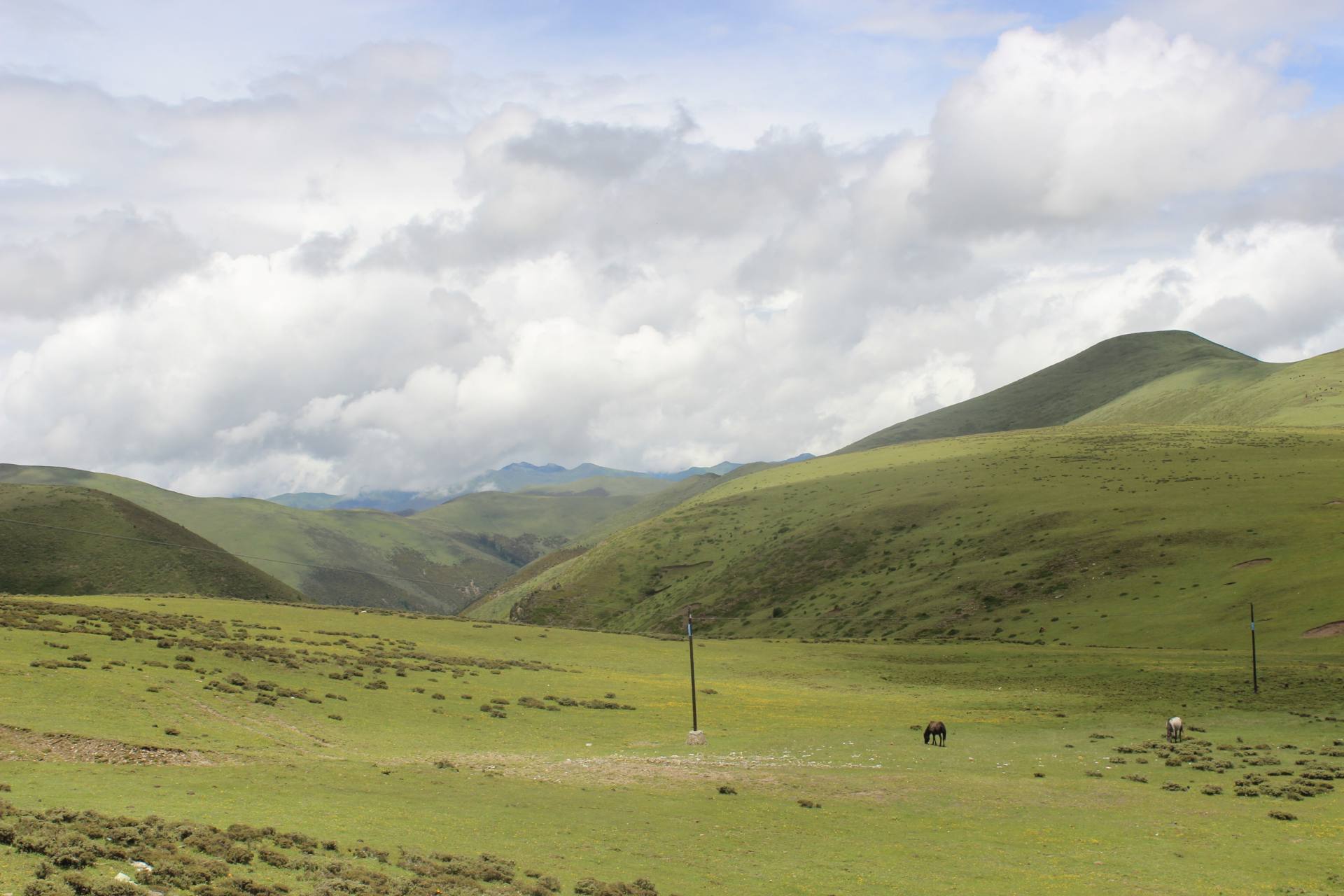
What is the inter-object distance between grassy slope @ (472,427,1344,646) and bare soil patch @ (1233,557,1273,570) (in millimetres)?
873

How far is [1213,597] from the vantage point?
80188 millimetres

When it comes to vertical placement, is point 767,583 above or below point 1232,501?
below

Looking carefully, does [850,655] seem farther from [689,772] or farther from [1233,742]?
[689,772]

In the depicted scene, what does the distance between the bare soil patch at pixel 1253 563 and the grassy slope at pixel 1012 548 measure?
0.87 meters

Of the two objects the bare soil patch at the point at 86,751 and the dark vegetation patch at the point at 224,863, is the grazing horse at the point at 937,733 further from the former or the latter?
the bare soil patch at the point at 86,751

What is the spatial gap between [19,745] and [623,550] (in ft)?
476

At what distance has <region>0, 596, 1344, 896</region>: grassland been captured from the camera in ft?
74.3

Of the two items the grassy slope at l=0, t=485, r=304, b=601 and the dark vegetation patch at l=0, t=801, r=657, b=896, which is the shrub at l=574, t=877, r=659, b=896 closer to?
the dark vegetation patch at l=0, t=801, r=657, b=896

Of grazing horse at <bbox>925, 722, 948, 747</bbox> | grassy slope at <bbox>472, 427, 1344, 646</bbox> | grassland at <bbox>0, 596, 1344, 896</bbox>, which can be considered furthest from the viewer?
grassy slope at <bbox>472, 427, 1344, 646</bbox>

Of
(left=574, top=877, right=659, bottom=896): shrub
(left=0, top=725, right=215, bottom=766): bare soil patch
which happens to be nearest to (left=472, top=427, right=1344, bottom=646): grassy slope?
(left=574, top=877, right=659, bottom=896): shrub

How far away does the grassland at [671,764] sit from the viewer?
2264cm

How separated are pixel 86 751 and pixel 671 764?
2033cm

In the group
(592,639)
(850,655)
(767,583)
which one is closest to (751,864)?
(850,655)

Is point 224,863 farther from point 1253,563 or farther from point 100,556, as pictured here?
point 100,556
